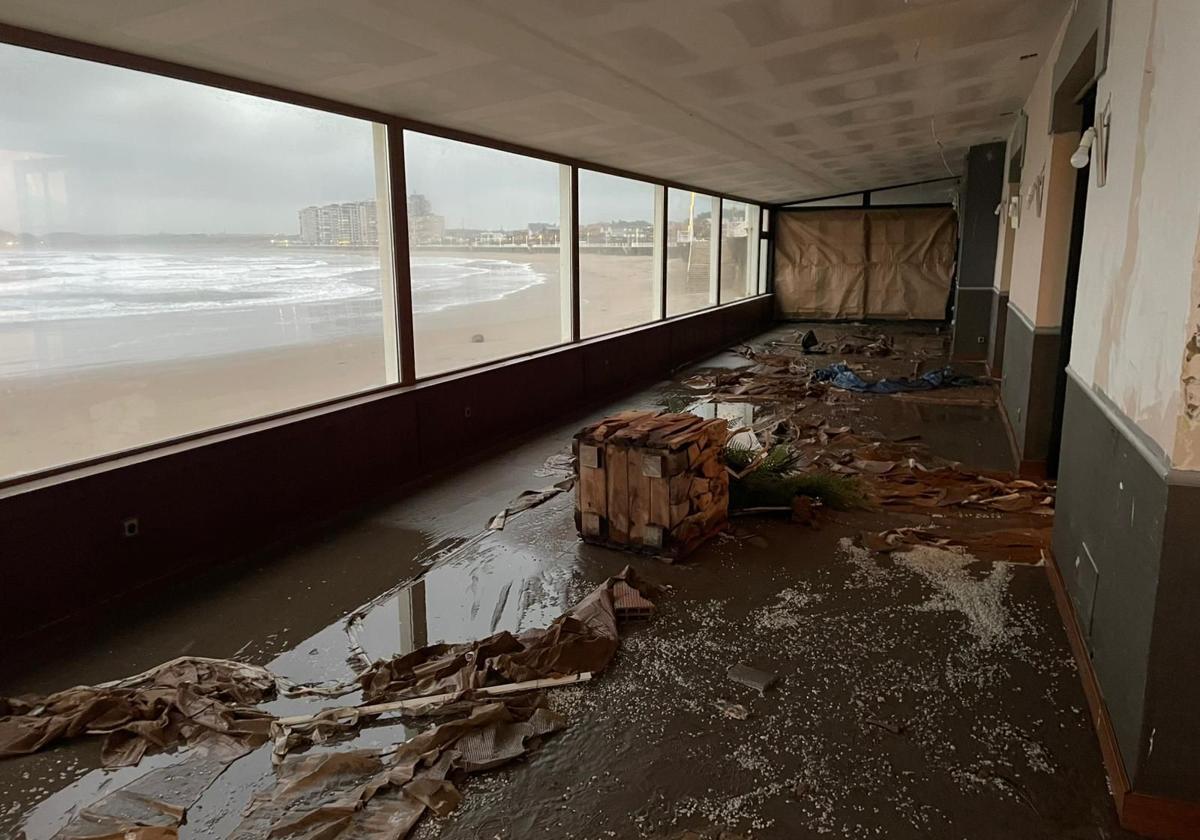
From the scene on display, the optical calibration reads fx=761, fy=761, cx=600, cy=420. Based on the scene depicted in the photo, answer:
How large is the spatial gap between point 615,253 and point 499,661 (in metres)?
7.22

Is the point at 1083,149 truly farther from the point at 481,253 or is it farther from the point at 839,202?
the point at 839,202

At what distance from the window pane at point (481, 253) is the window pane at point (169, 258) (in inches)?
17.7

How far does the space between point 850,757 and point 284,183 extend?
4072 mm

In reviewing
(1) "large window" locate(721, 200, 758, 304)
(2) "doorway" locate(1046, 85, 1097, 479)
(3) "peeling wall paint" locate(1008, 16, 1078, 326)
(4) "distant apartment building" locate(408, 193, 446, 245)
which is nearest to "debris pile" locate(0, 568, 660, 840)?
(4) "distant apartment building" locate(408, 193, 446, 245)

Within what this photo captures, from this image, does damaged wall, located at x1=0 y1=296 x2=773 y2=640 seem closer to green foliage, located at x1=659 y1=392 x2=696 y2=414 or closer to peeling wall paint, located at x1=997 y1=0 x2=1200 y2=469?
green foliage, located at x1=659 y1=392 x2=696 y2=414

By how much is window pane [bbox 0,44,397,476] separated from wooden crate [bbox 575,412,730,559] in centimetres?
188

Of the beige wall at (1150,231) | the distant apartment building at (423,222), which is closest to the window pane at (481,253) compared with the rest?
the distant apartment building at (423,222)

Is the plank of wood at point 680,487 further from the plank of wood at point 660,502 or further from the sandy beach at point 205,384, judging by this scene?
the sandy beach at point 205,384

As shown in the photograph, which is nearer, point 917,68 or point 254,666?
point 254,666

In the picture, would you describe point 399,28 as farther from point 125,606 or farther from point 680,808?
point 680,808

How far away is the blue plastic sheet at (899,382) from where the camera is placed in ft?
27.8

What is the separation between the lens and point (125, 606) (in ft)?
11.1

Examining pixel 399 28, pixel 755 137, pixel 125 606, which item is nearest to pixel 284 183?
pixel 399 28

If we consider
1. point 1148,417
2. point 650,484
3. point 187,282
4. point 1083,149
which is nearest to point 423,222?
point 187,282
